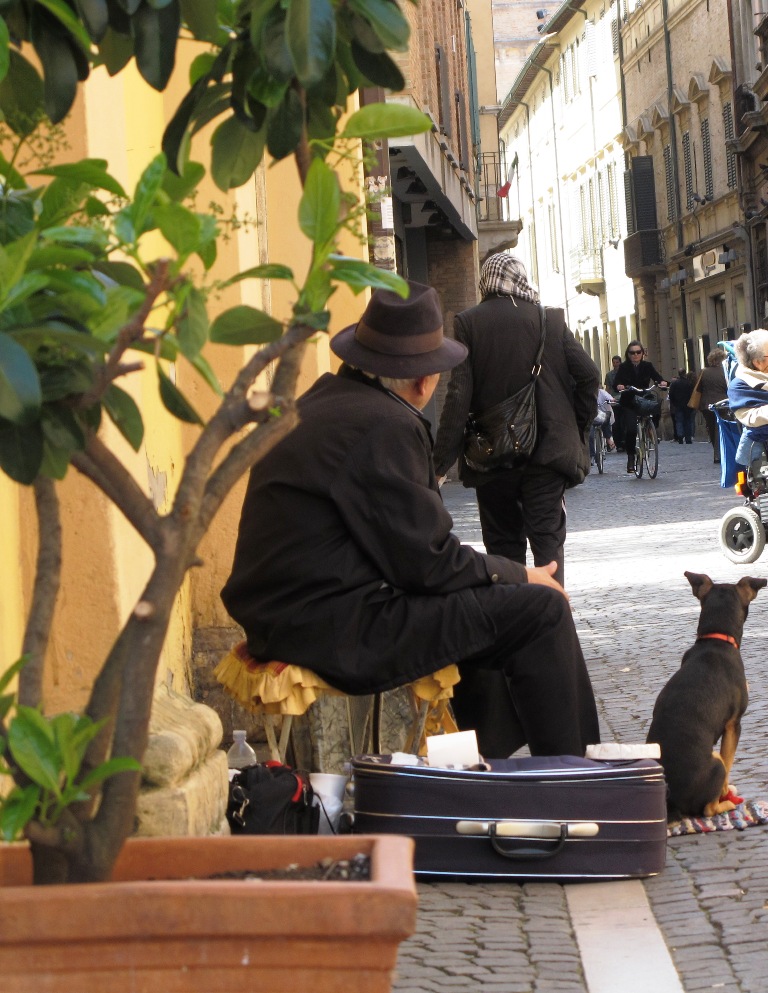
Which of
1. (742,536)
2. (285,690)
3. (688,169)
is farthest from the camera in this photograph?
(688,169)

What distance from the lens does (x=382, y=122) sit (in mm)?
2135

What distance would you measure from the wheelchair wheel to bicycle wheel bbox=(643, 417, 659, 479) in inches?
441

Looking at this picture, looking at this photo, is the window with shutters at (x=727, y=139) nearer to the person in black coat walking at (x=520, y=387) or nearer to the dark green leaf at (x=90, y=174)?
the person in black coat walking at (x=520, y=387)

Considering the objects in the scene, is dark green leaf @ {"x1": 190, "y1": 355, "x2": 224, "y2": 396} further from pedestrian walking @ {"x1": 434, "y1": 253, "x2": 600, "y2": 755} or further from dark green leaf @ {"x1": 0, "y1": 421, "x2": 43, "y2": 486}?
pedestrian walking @ {"x1": 434, "y1": 253, "x2": 600, "y2": 755}

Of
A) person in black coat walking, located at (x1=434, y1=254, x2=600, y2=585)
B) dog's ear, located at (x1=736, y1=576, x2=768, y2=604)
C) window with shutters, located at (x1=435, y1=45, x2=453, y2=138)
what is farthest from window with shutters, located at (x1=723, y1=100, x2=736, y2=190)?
dog's ear, located at (x1=736, y1=576, x2=768, y2=604)

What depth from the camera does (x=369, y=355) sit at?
196 inches

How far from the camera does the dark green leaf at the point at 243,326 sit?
212cm

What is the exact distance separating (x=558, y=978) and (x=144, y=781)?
1074 millimetres

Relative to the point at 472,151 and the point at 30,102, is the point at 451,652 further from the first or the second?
the point at 472,151

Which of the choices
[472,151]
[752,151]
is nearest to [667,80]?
[752,151]

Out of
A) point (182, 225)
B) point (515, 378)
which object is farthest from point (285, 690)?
point (515, 378)

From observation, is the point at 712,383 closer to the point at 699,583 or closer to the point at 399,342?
the point at 699,583

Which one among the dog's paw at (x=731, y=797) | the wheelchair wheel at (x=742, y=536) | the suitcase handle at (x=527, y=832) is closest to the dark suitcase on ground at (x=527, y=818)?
the suitcase handle at (x=527, y=832)

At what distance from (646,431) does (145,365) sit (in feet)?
72.0
